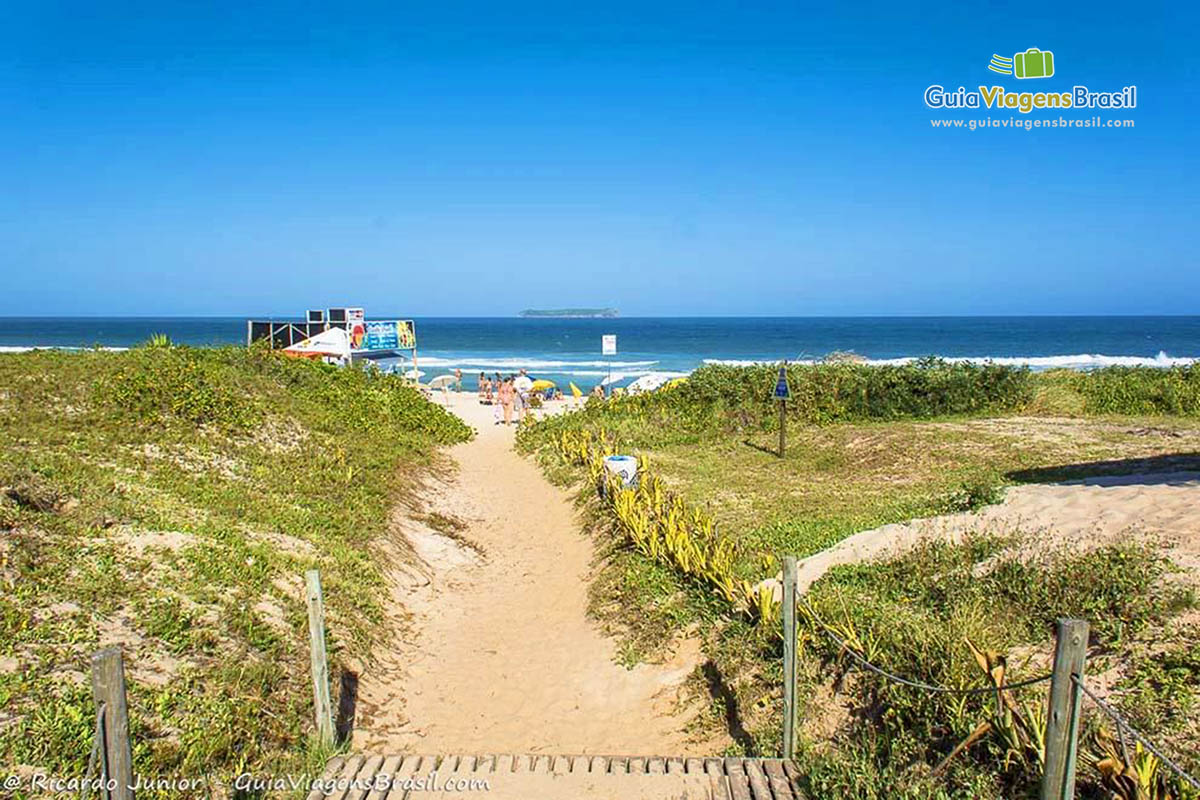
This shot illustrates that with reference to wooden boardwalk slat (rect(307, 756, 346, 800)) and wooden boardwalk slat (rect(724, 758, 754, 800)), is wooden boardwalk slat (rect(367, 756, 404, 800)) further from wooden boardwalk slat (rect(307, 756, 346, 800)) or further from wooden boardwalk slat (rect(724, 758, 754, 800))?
wooden boardwalk slat (rect(724, 758, 754, 800))

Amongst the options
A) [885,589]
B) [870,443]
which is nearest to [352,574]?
[885,589]

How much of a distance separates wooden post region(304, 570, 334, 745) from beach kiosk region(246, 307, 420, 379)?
20.8 m

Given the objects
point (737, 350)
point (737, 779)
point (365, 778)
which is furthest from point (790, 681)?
point (737, 350)

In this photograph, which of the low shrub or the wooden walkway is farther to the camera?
the low shrub

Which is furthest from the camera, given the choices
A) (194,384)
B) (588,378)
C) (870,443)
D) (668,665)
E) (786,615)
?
(588,378)

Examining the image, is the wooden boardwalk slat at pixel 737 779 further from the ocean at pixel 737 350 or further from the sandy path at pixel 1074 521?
the ocean at pixel 737 350

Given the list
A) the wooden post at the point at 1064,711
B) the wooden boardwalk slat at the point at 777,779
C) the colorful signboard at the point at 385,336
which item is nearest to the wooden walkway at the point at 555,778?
the wooden boardwalk slat at the point at 777,779

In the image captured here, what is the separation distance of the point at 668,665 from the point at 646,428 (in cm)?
1163

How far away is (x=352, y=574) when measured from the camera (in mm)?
8375

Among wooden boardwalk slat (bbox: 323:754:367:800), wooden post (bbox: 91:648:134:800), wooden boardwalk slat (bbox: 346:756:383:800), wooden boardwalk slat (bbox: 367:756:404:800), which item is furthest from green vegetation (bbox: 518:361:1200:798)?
wooden post (bbox: 91:648:134:800)

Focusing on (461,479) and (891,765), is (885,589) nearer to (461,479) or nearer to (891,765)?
(891,765)

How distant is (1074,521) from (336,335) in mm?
23033

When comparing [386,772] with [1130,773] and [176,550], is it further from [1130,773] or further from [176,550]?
[1130,773]

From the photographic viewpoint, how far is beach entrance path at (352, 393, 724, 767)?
20.3 feet
